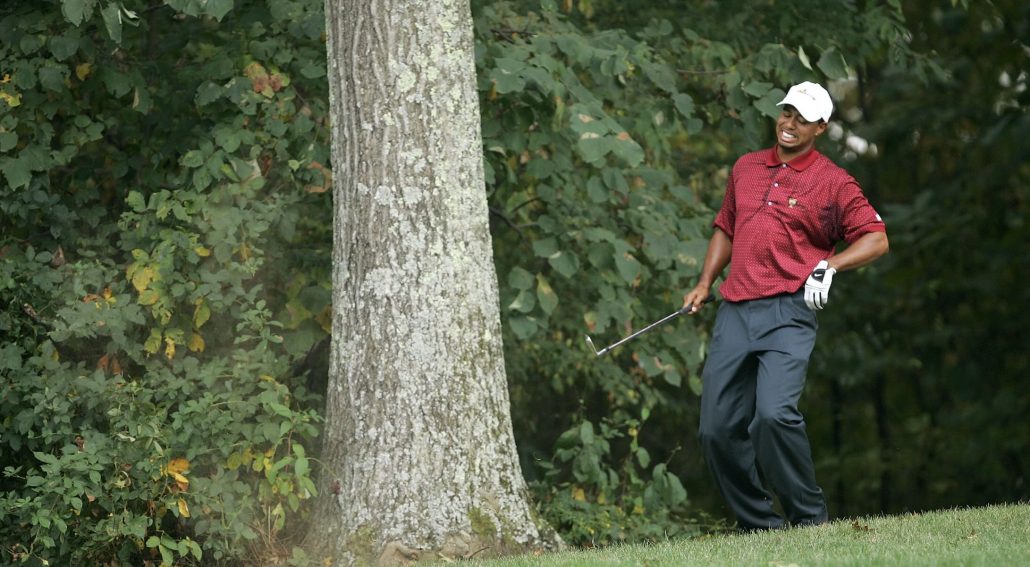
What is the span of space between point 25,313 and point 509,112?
10.1ft

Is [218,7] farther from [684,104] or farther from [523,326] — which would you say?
[684,104]

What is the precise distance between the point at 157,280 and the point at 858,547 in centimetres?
396

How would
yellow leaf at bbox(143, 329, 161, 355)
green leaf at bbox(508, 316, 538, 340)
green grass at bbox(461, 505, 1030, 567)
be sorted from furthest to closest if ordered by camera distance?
green leaf at bbox(508, 316, 538, 340) < yellow leaf at bbox(143, 329, 161, 355) < green grass at bbox(461, 505, 1030, 567)

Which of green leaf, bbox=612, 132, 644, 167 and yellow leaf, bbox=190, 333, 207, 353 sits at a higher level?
green leaf, bbox=612, 132, 644, 167

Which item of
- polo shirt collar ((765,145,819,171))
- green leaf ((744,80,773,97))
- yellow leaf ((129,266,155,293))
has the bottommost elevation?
yellow leaf ((129,266,155,293))

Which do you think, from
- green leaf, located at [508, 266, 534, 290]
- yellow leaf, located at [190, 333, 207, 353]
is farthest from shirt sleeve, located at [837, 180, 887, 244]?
yellow leaf, located at [190, 333, 207, 353]

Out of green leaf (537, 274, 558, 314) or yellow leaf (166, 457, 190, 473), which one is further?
green leaf (537, 274, 558, 314)

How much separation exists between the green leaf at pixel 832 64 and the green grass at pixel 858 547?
314cm

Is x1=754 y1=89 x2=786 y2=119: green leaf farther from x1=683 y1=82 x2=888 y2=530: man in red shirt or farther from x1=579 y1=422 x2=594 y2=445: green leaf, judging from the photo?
x1=579 y1=422 x2=594 y2=445: green leaf

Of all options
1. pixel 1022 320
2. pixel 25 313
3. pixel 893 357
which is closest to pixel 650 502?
pixel 25 313

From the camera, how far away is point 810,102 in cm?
650

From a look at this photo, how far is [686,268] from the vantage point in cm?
887

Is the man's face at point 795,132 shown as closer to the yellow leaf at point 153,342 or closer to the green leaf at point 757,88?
the green leaf at point 757,88

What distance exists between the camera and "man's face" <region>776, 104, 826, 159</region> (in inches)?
258
